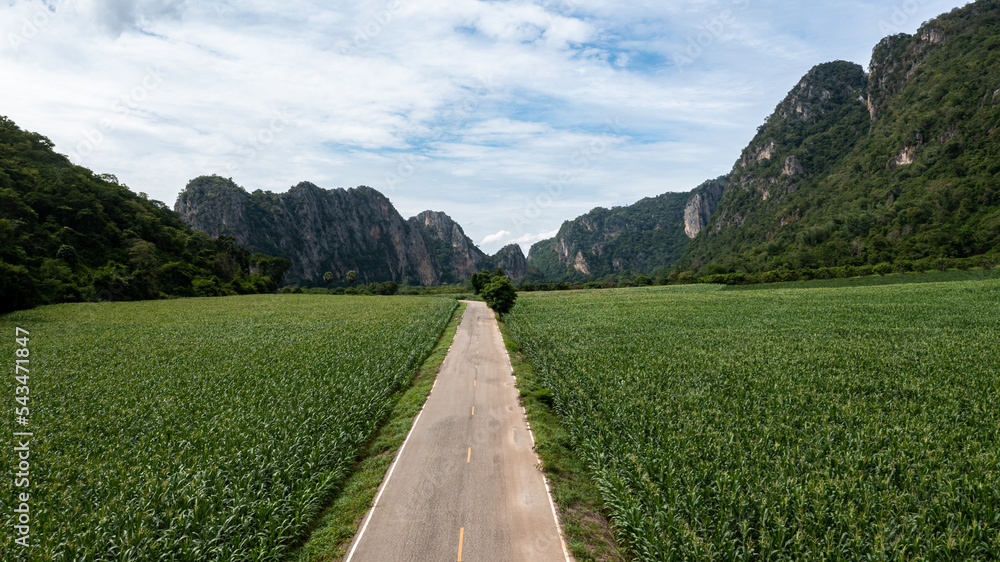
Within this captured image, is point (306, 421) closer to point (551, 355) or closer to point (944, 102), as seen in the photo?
point (551, 355)

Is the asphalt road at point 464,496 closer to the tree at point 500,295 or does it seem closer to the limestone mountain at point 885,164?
the tree at point 500,295

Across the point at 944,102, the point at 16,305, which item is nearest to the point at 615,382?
the point at 16,305

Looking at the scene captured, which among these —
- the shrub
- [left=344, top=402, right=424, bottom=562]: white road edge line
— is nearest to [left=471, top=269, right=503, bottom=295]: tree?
the shrub

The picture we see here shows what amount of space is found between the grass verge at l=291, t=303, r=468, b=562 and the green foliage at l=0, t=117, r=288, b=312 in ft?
166

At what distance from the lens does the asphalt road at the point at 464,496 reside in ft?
29.9

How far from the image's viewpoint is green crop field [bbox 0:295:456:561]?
846 cm

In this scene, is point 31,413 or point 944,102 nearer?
point 31,413

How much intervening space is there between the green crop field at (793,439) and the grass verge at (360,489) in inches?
269

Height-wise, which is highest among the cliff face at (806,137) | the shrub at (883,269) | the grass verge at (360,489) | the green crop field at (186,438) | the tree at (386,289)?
the cliff face at (806,137)

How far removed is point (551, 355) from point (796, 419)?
44.6 ft

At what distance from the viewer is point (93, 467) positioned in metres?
10.7

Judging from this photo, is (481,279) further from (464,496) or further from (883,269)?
(464,496)

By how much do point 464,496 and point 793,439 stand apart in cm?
1078

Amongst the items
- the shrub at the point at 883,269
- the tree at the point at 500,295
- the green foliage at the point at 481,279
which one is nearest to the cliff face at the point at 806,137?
the shrub at the point at 883,269
